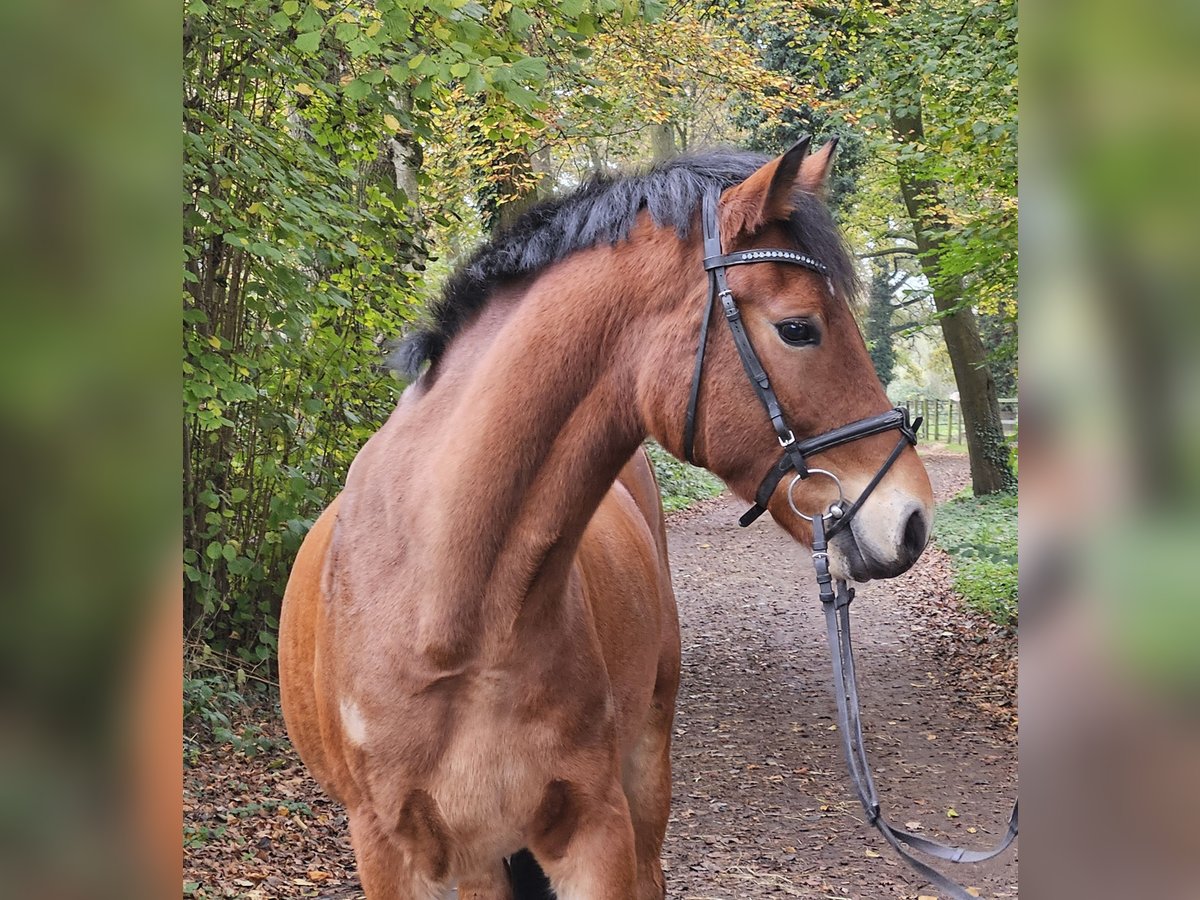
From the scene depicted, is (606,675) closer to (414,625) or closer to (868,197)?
(414,625)

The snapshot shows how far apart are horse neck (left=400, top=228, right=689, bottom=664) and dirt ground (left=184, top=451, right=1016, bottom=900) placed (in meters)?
0.51

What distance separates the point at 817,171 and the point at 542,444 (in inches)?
34.2

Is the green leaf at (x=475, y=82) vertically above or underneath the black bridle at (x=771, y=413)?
above

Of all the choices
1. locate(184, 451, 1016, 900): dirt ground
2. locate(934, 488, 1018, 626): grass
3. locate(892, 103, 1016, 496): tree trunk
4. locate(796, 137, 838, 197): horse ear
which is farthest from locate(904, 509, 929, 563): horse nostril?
locate(892, 103, 1016, 496): tree trunk

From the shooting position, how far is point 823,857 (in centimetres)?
522

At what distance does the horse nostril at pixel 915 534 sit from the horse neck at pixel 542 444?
604 millimetres

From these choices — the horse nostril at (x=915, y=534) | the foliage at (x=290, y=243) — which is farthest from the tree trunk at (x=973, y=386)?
the horse nostril at (x=915, y=534)

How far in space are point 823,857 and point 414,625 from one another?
3771 millimetres

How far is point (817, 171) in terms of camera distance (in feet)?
7.34

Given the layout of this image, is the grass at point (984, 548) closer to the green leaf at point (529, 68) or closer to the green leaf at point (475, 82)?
the green leaf at point (529, 68)

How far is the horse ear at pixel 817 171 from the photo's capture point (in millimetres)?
2203

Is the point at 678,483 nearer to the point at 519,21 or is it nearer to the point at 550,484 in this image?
the point at 519,21

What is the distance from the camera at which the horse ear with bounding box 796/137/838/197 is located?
220 centimetres

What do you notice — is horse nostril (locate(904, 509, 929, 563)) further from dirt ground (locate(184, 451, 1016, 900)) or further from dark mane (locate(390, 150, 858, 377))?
dark mane (locate(390, 150, 858, 377))
